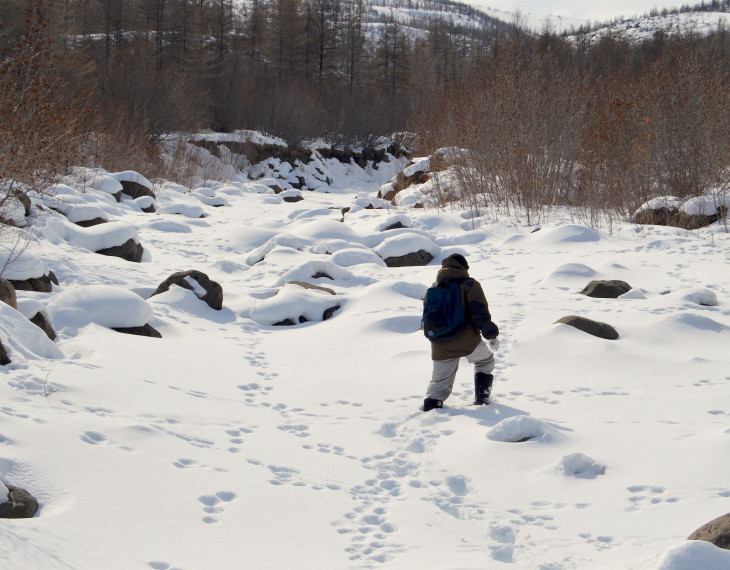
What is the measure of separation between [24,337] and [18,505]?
240cm

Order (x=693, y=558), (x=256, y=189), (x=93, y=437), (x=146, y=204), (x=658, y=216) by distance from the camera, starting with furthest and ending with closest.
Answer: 1. (x=256, y=189)
2. (x=146, y=204)
3. (x=658, y=216)
4. (x=93, y=437)
5. (x=693, y=558)

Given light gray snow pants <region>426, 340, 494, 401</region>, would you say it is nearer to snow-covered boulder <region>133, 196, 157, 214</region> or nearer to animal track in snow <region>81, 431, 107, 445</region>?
animal track in snow <region>81, 431, 107, 445</region>

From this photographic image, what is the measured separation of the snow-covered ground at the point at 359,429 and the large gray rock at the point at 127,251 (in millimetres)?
479

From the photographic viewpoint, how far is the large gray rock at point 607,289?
7.98 metres

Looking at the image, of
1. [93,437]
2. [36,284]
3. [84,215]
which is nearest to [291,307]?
[36,284]

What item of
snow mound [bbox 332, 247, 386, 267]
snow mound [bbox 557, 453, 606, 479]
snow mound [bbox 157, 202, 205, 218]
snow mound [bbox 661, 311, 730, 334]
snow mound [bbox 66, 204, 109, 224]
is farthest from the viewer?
snow mound [bbox 157, 202, 205, 218]

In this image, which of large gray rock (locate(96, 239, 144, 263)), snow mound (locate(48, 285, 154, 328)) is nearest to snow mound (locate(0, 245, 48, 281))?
snow mound (locate(48, 285, 154, 328))

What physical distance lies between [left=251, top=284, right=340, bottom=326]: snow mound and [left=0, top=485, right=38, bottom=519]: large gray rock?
504cm

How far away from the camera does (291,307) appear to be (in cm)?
800

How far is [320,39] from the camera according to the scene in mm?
45438

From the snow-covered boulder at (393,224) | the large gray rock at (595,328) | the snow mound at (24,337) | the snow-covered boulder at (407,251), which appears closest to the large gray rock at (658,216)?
the snow-covered boulder at (407,251)

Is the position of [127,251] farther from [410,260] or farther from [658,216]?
[658,216]

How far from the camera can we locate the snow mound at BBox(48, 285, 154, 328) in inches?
247

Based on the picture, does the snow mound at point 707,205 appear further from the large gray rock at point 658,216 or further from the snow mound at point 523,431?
the snow mound at point 523,431
